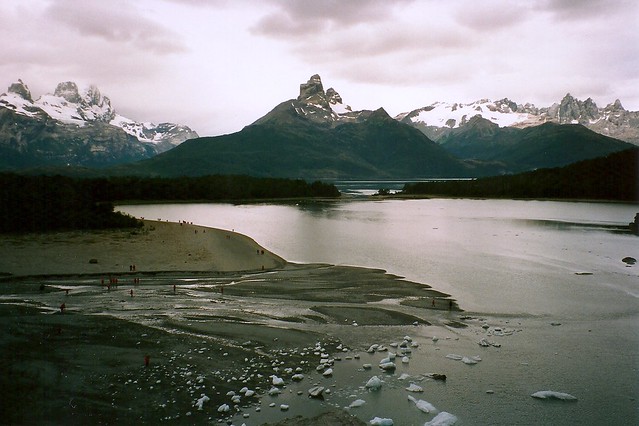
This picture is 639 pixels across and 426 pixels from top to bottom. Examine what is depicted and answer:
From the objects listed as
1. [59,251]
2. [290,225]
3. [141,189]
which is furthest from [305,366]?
[141,189]

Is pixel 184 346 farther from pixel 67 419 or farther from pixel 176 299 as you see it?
pixel 176 299

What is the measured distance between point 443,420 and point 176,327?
A: 18433 millimetres

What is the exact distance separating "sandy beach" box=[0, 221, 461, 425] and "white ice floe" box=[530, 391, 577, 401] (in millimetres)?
9756

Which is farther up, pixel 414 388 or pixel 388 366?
pixel 388 366

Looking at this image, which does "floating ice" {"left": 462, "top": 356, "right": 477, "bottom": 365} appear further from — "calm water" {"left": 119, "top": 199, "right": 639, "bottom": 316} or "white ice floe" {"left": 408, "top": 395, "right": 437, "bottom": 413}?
"calm water" {"left": 119, "top": 199, "right": 639, "bottom": 316}

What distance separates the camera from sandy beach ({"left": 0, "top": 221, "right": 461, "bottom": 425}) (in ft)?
67.1

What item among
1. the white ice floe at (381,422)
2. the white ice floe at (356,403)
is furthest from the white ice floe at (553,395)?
the white ice floe at (356,403)

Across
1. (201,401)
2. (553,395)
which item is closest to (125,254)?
(201,401)

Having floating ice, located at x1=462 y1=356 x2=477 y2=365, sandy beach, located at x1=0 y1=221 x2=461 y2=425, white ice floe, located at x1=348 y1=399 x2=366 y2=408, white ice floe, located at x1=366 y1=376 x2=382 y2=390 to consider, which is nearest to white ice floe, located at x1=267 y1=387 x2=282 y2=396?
sandy beach, located at x1=0 y1=221 x2=461 y2=425

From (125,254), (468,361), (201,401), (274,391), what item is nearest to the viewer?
(201,401)

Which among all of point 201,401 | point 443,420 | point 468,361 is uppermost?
point 201,401

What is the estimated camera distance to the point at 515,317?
36.3 metres

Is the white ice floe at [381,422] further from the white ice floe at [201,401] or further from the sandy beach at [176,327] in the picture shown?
the white ice floe at [201,401]

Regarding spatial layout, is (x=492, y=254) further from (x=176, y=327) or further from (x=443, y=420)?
(x=443, y=420)
